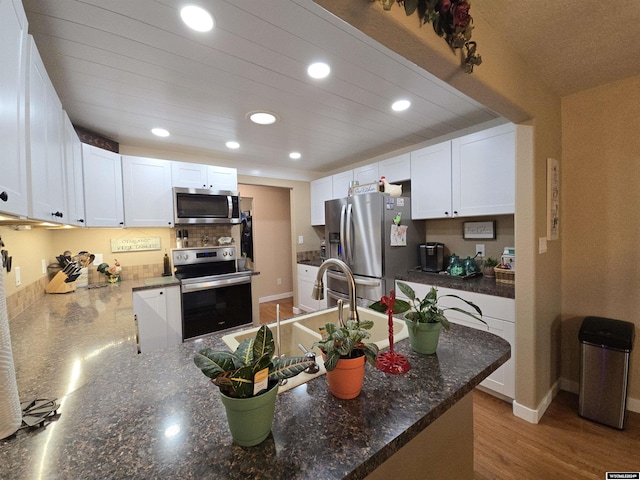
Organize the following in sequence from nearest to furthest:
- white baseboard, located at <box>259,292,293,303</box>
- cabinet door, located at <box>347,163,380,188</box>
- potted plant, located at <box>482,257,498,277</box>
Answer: potted plant, located at <box>482,257,498,277</box>
cabinet door, located at <box>347,163,380,188</box>
white baseboard, located at <box>259,292,293,303</box>

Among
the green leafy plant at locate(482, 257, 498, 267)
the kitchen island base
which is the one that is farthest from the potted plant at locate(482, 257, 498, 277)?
the kitchen island base

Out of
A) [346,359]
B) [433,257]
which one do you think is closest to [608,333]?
[433,257]

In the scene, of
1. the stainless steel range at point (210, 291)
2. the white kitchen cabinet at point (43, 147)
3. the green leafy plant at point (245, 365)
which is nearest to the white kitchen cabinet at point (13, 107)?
the white kitchen cabinet at point (43, 147)

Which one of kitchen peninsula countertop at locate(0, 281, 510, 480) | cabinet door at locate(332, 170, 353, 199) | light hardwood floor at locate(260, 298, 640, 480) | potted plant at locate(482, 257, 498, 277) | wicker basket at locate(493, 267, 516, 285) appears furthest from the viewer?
cabinet door at locate(332, 170, 353, 199)

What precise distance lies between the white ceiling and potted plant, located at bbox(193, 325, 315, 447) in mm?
1371

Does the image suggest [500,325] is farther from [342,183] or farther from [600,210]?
[342,183]

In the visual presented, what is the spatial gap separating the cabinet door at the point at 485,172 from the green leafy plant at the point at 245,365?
2225 mm

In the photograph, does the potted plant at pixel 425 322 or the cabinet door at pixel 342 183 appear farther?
the cabinet door at pixel 342 183

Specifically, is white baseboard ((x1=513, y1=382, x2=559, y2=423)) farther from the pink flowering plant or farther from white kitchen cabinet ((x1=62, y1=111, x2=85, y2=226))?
white kitchen cabinet ((x1=62, y1=111, x2=85, y2=226))

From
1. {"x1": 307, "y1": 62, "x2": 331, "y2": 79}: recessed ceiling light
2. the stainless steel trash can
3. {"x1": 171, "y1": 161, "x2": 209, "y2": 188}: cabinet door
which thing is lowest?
the stainless steel trash can

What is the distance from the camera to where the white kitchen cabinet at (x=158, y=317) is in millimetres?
2396

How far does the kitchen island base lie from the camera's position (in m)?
0.86

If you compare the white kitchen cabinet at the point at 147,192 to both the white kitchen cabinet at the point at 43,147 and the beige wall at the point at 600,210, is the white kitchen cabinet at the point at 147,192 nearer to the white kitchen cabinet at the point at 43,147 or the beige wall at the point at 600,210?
the white kitchen cabinet at the point at 43,147

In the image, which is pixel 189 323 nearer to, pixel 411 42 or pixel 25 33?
pixel 25 33
